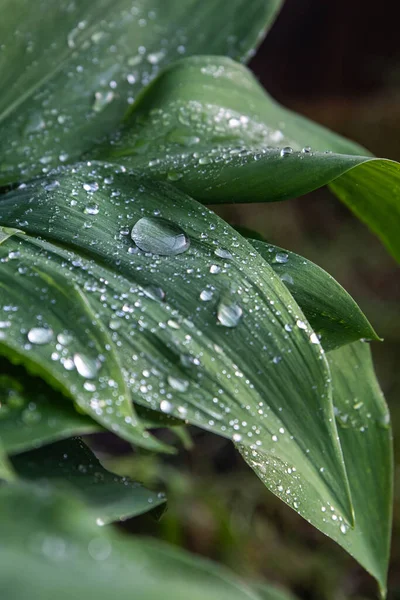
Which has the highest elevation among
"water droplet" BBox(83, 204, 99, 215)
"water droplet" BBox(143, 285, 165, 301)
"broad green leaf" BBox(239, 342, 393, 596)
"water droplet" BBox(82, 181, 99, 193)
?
"water droplet" BBox(82, 181, 99, 193)

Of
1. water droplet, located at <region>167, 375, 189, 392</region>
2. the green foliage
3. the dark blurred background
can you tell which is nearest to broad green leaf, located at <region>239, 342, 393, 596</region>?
the green foliage

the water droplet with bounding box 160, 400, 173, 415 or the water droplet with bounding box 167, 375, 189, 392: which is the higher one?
the water droplet with bounding box 167, 375, 189, 392

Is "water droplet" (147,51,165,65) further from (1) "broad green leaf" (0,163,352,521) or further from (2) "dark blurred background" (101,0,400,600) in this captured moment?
(2) "dark blurred background" (101,0,400,600)

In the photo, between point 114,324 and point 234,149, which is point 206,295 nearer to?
point 114,324

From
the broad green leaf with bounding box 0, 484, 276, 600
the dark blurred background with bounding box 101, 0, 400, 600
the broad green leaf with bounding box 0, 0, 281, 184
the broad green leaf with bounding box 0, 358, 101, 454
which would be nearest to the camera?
the broad green leaf with bounding box 0, 484, 276, 600

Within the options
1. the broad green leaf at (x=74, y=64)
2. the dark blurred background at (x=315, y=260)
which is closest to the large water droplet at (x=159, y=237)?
the broad green leaf at (x=74, y=64)

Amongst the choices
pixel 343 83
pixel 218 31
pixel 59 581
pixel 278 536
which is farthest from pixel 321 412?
pixel 343 83

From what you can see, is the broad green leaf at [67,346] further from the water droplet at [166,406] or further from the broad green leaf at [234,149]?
the broad green leaf at [234,149]
